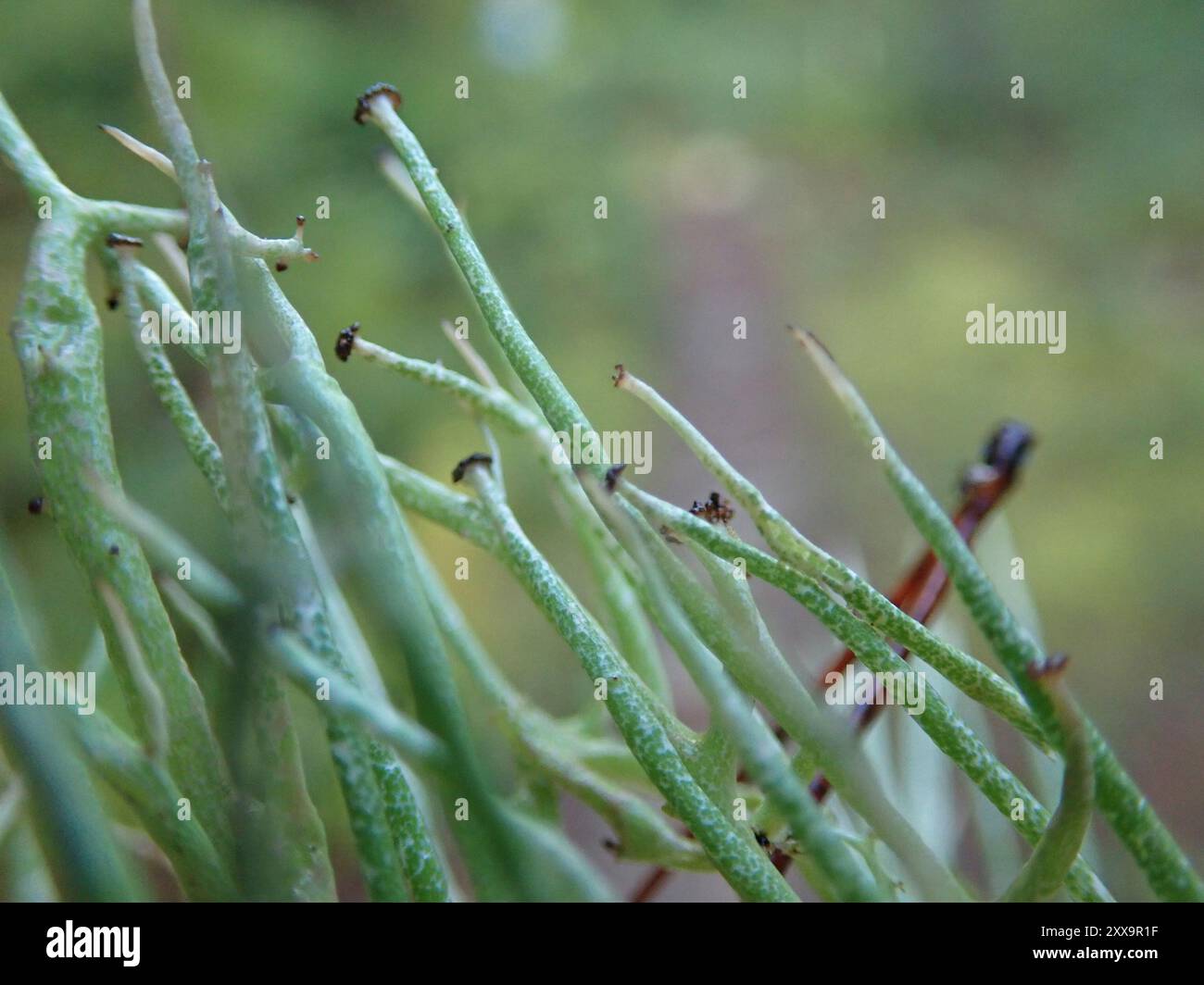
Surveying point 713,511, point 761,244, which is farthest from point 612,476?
point 761,244

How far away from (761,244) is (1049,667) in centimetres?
268

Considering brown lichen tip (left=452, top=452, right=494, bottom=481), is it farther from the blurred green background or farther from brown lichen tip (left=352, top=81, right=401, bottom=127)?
the blurred green background

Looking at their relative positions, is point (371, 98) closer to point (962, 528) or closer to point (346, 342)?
point (346, 342)

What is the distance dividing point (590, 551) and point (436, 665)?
0.13 metres

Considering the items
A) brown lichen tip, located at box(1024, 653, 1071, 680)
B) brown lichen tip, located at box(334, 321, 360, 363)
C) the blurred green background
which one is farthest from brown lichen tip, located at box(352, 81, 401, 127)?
the blurred green background

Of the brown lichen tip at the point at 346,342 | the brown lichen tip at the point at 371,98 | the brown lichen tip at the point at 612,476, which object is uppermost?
the brown lichen tip at the point at 371,98

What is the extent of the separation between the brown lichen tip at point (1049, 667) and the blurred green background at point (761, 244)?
87 centimetres

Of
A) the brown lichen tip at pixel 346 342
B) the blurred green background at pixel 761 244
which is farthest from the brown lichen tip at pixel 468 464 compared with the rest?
the blurred green background at pixel 761 244

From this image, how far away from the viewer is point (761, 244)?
2.73 metres

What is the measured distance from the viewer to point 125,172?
4.22ft

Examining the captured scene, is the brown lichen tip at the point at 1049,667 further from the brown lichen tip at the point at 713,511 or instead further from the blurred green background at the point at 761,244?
the blurred green background at the point at 761,244

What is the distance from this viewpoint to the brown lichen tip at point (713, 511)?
0.72ft

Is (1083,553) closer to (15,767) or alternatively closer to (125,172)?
(125,172)

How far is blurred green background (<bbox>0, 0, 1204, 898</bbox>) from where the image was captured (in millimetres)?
1373
